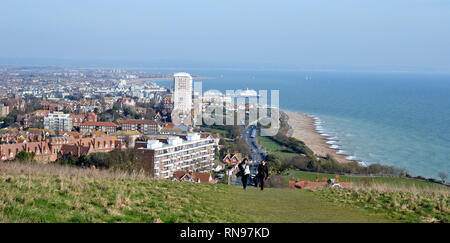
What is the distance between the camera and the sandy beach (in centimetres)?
2952

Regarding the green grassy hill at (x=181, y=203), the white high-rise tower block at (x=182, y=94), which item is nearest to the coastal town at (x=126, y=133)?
the white high-rise tower block at (x=182, y=94)

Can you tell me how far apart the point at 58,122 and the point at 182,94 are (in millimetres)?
16752

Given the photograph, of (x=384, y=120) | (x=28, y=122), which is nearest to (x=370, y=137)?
(x=384, y=120)

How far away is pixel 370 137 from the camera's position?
3684 centimetres

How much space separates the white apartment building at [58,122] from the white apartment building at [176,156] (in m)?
17.1

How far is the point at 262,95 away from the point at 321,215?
59153 millimetres

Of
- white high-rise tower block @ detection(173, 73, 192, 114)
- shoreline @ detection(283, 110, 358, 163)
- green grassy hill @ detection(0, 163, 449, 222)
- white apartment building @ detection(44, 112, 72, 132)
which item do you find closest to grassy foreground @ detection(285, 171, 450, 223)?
green grassy hill @ detection(0, 163, 449, 222)

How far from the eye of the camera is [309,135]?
37.4 meters

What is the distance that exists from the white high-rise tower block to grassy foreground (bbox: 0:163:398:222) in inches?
1472

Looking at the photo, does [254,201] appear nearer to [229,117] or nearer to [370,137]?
[370,137]

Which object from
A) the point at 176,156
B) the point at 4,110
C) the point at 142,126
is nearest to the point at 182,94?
the point at 142,126

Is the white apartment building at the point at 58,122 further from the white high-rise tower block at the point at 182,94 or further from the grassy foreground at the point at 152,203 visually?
the grassy foreground at the point at 152,203

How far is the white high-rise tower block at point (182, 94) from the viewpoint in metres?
48.2

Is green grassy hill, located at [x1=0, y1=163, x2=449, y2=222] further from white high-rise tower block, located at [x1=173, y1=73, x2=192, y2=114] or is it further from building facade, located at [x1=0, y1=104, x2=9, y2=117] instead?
building facade, located at [x1=0, y1=104, x2=9, y2=117]
